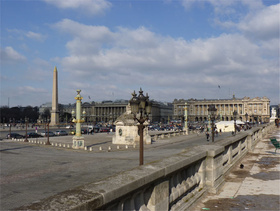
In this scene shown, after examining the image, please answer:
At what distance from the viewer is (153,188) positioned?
15.6 feet

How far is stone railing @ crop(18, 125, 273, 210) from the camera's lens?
307cm

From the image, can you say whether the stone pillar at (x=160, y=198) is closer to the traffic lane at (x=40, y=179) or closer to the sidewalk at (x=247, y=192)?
the sidewalk at (x=247, y=192)

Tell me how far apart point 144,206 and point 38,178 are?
13.4 m

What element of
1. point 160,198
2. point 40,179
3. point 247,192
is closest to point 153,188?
point 160,198

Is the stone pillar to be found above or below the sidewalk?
above

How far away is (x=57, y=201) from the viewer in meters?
2.95

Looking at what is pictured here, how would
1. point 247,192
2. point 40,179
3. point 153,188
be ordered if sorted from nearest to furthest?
1. point 153,188
2. point 247,192
3. point 40,179

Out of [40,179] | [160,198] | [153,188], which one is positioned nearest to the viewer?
[153,188]

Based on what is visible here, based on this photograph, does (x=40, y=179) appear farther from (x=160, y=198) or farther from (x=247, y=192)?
(x=160, y=198)

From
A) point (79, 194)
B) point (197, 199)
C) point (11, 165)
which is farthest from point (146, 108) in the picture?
point (11, 165)

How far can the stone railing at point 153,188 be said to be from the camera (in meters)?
3.07

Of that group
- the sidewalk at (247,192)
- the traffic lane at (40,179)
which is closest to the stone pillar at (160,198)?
the sidewalk at (247,192)

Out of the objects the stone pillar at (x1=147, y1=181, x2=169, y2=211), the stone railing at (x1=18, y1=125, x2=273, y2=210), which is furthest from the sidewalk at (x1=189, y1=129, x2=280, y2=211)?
the stone pillar at (x1=147, y1=181, x2=169, y2=211)

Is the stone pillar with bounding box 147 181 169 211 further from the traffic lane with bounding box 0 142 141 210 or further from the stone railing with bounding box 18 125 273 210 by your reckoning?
the traffic lane with bounding box 0 142 141 210
